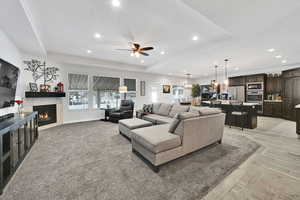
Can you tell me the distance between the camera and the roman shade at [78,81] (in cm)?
572

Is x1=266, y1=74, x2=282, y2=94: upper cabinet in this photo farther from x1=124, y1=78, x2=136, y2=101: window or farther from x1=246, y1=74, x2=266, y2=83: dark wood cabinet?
x1=124, y1=78, x2=136, y2=101: window

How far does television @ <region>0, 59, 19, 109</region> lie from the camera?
8.07ft

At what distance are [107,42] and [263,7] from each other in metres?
3.85

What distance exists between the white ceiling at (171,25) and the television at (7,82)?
36.1 inches

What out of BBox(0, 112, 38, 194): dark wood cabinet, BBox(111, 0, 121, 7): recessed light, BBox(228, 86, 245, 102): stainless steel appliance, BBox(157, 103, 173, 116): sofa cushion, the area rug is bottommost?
the area rug

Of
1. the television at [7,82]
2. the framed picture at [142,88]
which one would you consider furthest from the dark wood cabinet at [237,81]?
the television at [7,82]

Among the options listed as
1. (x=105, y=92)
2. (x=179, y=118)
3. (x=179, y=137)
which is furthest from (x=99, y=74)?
(x=179, y=137)

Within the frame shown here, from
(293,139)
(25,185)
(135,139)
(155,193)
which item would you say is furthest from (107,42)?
(293,139)

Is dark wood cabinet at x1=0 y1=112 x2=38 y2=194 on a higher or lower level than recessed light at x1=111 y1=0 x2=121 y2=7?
lower

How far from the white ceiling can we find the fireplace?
210cm

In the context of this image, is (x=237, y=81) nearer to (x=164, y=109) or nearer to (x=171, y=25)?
(x=164, y=109)

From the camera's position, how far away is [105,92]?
665cm

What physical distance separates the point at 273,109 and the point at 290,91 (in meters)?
1.12

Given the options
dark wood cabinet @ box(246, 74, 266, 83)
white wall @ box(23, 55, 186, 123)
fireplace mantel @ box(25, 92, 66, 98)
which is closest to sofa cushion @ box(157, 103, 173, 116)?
white wall @ box(23, 55, 186, 123)
